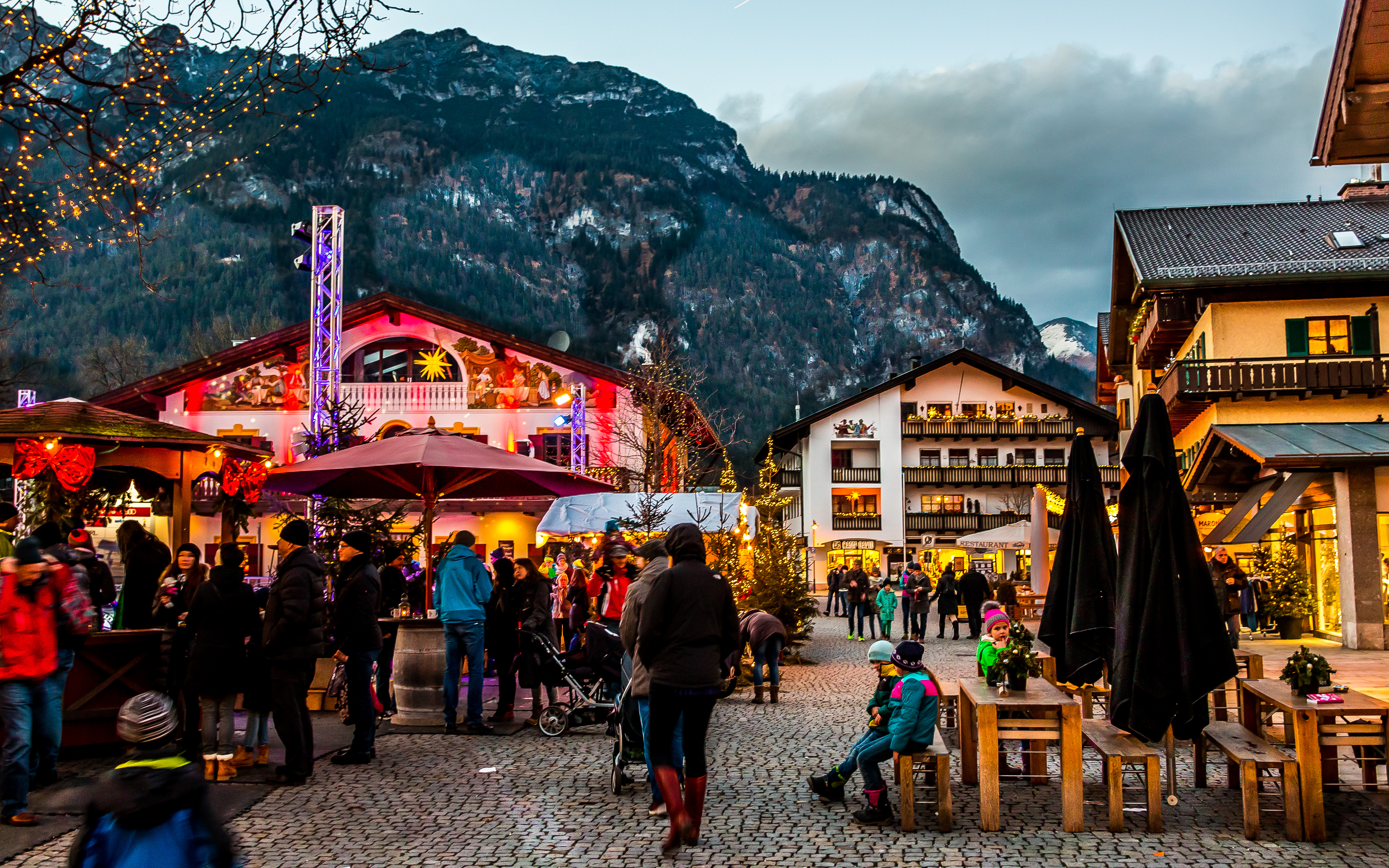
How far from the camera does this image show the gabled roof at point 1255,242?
25312mm

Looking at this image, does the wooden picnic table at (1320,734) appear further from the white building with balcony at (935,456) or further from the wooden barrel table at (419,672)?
the white building with balcony at (935,456)

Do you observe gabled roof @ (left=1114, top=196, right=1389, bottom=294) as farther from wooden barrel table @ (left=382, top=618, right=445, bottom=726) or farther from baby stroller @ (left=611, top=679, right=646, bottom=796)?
baby stroller @ (left=611, top=679, right=646, bottom=796)

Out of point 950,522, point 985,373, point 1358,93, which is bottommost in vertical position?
point 950,522

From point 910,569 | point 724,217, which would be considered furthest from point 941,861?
point 724,217

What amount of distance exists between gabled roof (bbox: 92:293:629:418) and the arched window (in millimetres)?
899

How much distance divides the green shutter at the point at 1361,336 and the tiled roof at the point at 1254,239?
3.78 ft

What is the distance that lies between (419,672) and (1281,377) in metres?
21.3

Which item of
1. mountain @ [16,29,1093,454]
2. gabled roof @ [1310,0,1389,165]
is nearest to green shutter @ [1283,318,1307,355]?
gabled roof @ [1310,0,1389,165]

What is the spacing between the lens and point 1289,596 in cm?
2141

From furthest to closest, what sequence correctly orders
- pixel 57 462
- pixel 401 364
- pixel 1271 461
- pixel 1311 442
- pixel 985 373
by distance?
pixel 985 373, pixel 401 364, pixel 1311 442, pixel 1271 461, pixel 57 462

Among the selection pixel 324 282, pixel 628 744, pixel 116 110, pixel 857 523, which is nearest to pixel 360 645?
pixel 628 744

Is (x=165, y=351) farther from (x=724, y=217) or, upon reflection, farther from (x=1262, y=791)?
(x=724, y=217)

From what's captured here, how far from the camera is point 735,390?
133875mm

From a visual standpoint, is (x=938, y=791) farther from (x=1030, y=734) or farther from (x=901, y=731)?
(x=1030, y=734)
